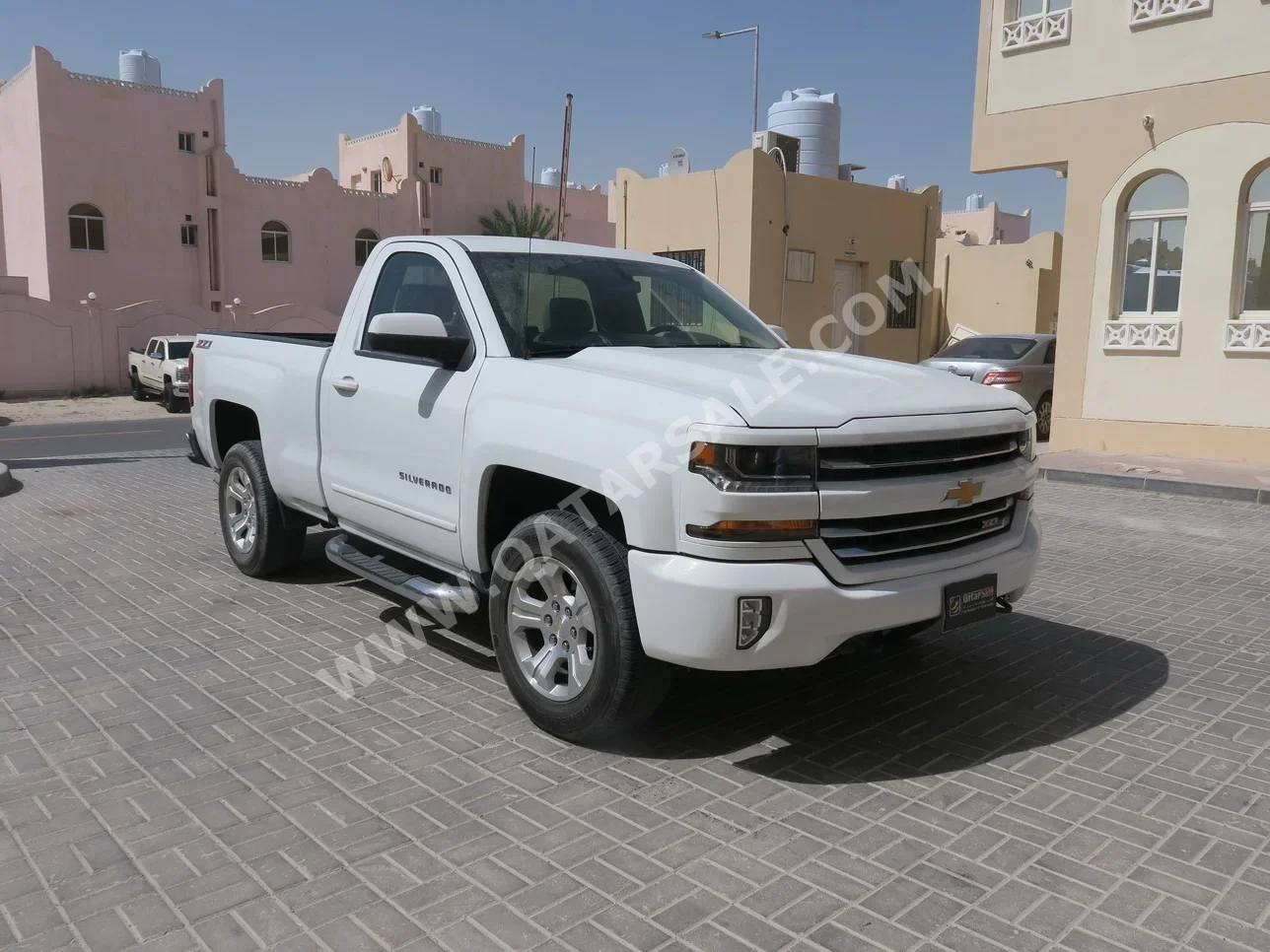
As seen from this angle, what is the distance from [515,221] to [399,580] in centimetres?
4042

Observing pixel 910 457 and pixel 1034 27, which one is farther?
pixel 1034 27

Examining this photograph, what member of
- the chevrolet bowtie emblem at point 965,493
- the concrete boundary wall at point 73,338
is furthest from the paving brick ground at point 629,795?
the concrete boundary wall at point 73,338

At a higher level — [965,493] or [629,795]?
[965,493]

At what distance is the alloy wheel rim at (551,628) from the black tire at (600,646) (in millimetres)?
44

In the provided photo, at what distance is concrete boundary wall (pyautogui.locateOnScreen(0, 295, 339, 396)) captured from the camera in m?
27.7

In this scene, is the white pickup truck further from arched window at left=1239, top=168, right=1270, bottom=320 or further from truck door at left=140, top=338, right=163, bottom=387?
truck door at left=140, top=338, right=163, bottom=387

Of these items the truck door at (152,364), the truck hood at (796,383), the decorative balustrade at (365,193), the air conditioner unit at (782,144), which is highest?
the decorative balustrade at (365,193)

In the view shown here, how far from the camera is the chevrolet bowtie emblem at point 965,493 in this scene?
4.00m

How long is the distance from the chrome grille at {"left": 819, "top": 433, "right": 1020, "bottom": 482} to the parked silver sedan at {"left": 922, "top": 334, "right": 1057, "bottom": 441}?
39.1 ft

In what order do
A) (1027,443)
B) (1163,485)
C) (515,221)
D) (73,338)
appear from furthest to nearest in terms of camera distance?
(515,221) < (73,338) < (1163,485) < (1027,443)

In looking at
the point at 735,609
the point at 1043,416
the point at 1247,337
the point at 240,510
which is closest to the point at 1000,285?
the point at 1043,416

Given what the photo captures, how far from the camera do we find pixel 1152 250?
13.6 metres

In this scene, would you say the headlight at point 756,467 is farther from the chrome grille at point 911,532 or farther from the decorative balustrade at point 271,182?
the decorative balustrade at point 271,182

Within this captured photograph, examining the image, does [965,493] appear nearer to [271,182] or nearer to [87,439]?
[87,439]
